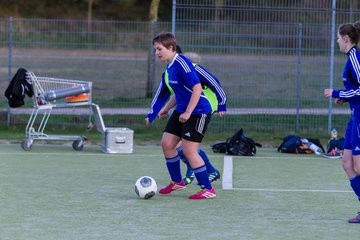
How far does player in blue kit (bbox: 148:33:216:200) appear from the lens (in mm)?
9094

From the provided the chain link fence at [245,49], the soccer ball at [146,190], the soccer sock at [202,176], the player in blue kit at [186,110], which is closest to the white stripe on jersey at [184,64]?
the player in blue kit at [186,110]

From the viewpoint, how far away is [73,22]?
55.0ft

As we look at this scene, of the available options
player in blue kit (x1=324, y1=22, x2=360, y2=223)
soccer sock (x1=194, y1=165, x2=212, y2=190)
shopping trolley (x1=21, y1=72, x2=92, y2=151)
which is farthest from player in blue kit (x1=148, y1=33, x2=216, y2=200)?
shopping trolley (x1=21, y1=72, x2=92, y2=151)

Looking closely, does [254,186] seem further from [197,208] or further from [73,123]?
[73,123]

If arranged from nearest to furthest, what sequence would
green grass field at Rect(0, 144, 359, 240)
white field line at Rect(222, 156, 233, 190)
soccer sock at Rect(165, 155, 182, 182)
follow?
green grass field at Rect(0, 144, 359, 240)
soccer sock at Rect(165, 155, 182, 182)
white field line at Rect(222, 156, 233, 190)

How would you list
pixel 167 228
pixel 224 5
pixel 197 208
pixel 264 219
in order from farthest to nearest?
pixel 224 5
pixel 197 208
pixel 264 219
pixel 167 228

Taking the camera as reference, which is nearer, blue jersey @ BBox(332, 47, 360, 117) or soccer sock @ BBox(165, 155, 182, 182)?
blue jersey @ BBox(332, 47, 360, 117)

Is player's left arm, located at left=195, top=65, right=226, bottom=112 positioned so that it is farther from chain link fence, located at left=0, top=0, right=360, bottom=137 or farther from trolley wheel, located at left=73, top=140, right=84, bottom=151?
chain link fence, located at left=0, top=0, right=360, bottom=137

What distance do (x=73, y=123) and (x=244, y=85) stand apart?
354 cm

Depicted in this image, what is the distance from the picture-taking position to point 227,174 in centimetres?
1173

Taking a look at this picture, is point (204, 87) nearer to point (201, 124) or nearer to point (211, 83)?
point (211, 83)

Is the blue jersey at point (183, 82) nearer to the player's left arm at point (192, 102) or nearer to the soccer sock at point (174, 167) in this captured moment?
the player's left arm at point (192, 102)

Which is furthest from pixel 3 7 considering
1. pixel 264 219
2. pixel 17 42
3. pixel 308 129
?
pixel 264 219

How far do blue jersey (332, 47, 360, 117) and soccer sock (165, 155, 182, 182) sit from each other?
245 cm
